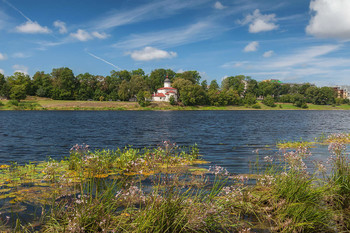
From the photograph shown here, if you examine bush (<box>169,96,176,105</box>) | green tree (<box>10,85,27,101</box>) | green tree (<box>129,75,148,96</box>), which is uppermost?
green tree (<box>129,75,148,96</box>)

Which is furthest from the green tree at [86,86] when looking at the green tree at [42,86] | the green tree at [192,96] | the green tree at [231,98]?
the green tree at [231,98]

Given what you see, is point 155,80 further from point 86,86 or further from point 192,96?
point 86,86

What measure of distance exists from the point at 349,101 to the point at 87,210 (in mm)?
238137

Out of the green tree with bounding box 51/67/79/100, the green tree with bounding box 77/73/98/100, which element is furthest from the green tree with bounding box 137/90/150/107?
the green tree with bounding box 51/67/79/100

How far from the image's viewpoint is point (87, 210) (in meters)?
5.48

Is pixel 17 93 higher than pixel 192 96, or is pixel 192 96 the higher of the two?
pixel 17 93

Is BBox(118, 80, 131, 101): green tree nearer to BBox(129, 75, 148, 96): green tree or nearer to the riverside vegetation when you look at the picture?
BBox(129, 75, 148, 96): green tree

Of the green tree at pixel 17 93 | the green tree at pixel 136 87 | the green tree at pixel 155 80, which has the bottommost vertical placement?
the green tree at pixel 17 93

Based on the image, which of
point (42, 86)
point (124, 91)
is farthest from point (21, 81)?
point (124, 91)

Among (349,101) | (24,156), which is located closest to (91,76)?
(24,156)

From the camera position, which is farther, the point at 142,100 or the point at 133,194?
the point at 142,100

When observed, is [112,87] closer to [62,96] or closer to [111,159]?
[62,96]

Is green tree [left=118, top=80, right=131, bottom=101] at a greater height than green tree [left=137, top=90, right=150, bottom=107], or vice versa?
green tree [left=118, top=80, right=131, bottom=101]

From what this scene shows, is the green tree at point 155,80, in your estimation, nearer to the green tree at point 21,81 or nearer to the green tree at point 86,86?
the green tree at point 86,86
